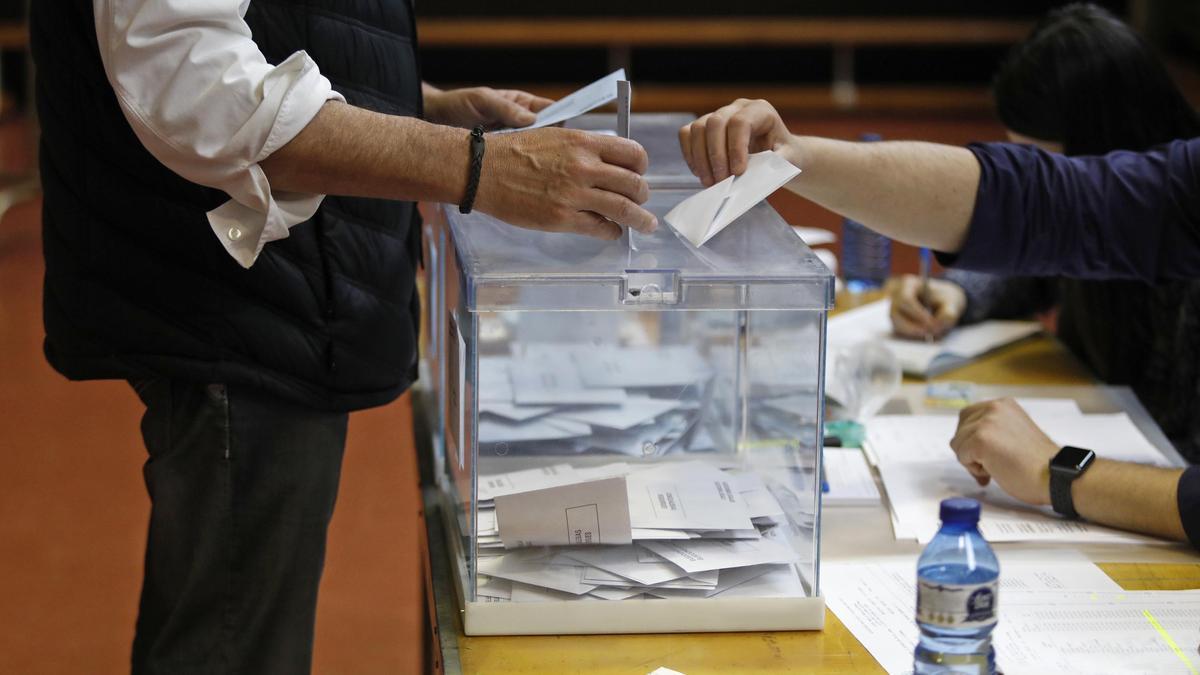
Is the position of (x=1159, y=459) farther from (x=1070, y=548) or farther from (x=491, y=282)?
(x=491, y=282)

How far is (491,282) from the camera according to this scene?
1.20m

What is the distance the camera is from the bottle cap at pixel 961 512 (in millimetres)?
1088

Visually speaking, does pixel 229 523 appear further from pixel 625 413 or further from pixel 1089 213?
pixel 1089 213

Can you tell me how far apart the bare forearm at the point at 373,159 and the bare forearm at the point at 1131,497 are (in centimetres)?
81

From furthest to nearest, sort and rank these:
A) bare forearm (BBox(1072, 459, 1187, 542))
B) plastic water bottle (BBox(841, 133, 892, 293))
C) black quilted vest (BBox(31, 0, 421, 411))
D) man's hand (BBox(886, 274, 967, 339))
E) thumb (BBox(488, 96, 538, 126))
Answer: plastic water bottle (BBox(841, 133, 892, 293))
man's hand (BBox(886, 274, 967, 339))
thumb (BBox(488, 96, 538, 126))
bare forearm (BBox(1072, 459, 1187, 542))
black quilted vest (BBox(31, 0, 421, 411))

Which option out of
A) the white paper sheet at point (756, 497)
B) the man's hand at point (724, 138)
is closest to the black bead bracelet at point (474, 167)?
the man's hand at point (724, 138)

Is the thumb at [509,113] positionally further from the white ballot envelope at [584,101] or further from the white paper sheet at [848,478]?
the white paper sheet at [848,478]

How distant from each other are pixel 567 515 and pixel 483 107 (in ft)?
2.24

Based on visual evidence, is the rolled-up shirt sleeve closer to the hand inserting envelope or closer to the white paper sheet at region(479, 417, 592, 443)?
the hand inserting envelope

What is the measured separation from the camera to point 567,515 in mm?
1298

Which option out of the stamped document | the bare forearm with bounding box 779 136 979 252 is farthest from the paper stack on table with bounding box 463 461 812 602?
the bare forearm with bounding box 779 136 979 252

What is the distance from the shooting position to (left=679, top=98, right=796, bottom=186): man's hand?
149cm

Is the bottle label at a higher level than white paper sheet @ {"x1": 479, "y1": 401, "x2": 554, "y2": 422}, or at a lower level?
higher

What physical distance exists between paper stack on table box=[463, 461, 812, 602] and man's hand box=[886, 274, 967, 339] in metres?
1.02
